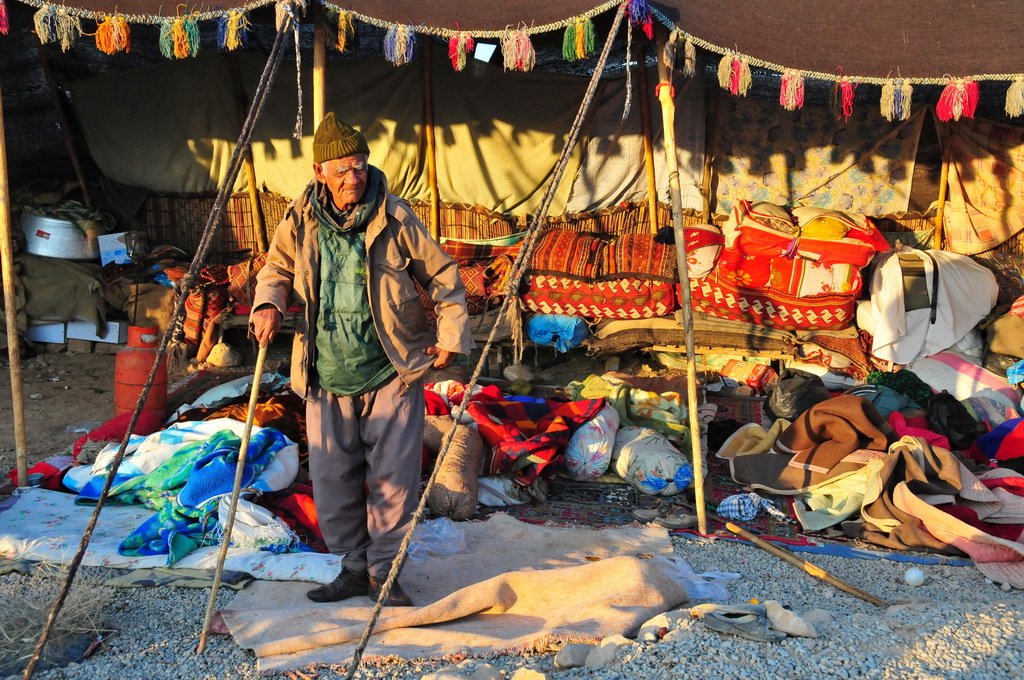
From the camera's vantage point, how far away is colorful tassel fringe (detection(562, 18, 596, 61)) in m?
5.01

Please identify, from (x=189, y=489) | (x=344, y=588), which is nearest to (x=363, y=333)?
(x=344, y=588)

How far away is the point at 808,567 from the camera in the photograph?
355cm

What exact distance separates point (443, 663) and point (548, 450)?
6.30ft

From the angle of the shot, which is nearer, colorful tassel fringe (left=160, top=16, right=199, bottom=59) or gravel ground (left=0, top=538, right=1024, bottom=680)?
gravel ground (left=0, top=538, right=1024, bottom=680)

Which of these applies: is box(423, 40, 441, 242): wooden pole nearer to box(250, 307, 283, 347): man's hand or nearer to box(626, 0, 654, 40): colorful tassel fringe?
box(626, 0, 654, 40): colorful tassel fringe

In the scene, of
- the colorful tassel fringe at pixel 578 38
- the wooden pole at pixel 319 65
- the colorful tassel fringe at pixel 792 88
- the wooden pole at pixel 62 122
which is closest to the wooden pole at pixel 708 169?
the colorful tassel fringe at pixel 792 88

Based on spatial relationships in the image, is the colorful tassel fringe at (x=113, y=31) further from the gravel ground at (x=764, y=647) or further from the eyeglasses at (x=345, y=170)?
the gravel ground at (x=764, y=647)

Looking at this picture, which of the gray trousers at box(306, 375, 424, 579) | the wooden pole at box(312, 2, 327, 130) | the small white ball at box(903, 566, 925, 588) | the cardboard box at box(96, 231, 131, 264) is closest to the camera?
the gray trousers at box(306, 375, 424, 579)

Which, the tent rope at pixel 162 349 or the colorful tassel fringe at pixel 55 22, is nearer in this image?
the tent rope at pixel 162 349

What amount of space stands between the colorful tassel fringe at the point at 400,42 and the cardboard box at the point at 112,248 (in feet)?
12.2

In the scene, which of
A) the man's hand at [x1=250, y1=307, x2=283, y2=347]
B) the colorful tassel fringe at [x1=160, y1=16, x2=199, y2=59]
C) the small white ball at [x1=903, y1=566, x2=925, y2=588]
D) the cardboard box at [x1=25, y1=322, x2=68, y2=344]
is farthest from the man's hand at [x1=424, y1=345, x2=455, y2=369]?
the cardboard box at [x1=25, y1=322, x2=68, y2=344]

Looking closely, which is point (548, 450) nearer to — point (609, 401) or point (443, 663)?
point (609, 401)

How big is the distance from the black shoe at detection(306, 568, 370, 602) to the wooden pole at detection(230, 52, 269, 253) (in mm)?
5019

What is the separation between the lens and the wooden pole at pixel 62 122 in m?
7.17
